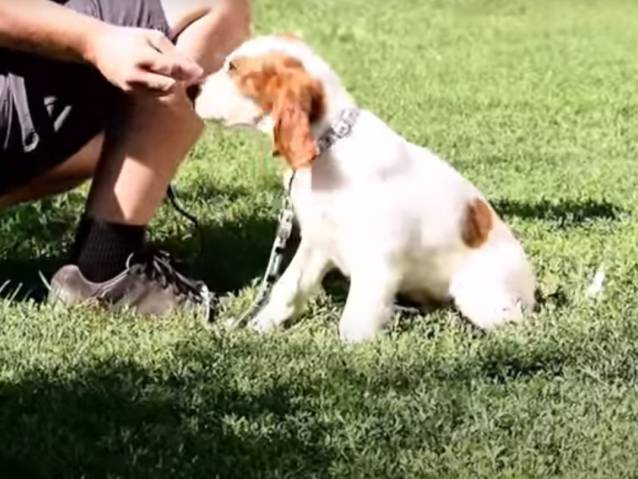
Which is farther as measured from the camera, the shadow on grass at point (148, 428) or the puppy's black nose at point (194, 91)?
the puppy's black nose at point (194, 91)

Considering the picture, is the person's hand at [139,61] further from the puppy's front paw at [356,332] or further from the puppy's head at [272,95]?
the puppy's front paw at [356,332]

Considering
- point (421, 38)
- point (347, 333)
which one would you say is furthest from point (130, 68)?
point (421, 38)

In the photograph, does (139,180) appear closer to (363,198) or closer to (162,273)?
(162,273)

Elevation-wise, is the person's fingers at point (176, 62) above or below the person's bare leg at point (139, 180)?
above

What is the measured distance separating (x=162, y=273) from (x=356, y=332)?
63 cm

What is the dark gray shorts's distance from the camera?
4168 millimetres

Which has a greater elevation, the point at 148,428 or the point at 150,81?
the point at 150,81

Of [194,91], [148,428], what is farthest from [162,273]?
[148,428]

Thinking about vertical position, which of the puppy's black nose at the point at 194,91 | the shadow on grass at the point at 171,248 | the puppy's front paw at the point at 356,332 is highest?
the puppy's black nose at the point at 194,91

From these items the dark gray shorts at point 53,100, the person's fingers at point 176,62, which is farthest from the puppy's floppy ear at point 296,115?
the dark gray shorts at point 53,100

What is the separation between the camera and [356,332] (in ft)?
12.4

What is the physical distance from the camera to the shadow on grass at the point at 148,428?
294cm

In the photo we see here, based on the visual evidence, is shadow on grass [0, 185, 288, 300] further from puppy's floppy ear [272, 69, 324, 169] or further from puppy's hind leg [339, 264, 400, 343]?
puppy's floppy ear [272, 69, 324, 169]

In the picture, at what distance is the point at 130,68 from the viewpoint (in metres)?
3.75
